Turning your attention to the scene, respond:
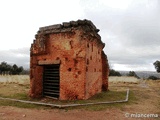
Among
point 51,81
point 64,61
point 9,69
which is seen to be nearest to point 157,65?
point 9,69

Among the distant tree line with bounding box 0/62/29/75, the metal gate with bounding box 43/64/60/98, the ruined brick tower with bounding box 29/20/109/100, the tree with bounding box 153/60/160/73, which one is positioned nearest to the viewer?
the ruined brick tower with bounding box 29/20/109/100

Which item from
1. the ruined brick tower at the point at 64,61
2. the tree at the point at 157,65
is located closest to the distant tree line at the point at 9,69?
the tree at the point at 157,65

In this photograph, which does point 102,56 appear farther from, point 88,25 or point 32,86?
point 32,86

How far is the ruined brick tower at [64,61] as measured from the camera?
1110cm

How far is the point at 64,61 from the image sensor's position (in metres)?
11.5

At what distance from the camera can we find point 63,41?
38.5ft

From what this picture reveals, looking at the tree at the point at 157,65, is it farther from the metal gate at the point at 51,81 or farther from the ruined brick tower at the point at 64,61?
the metal gate at the point at 51,81

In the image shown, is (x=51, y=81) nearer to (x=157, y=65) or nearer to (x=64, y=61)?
(x=64, y=61)

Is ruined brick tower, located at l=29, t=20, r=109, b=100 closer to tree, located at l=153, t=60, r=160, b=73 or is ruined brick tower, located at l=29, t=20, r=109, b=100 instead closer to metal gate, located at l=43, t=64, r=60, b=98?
metal gate, located at l=43, t=64, r=60, b=98

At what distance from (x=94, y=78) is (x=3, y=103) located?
18.8 ft

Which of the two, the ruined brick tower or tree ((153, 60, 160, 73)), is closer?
the ruined brick tower

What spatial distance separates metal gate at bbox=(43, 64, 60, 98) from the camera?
39.4ft

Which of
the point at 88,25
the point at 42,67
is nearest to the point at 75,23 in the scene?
the point at 88,25

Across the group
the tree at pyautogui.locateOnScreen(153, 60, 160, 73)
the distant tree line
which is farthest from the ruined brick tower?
the tree at pyautogui.locateOnScreen(153, 60, 160, 73)
